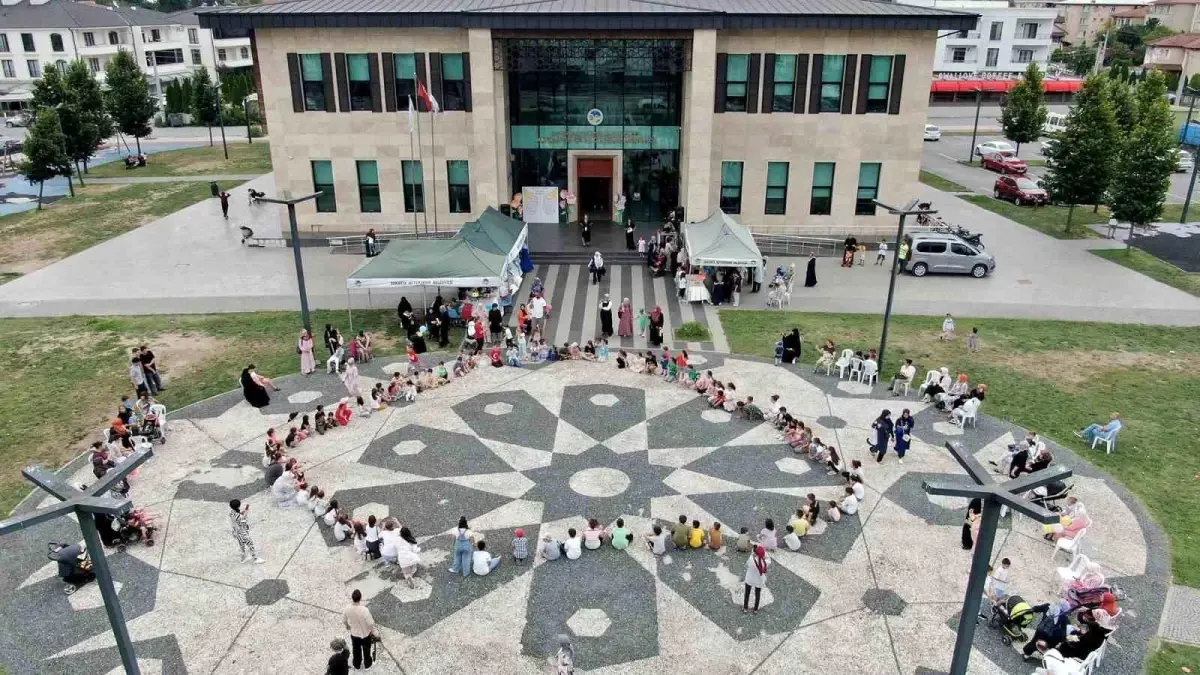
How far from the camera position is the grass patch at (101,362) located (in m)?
21.7

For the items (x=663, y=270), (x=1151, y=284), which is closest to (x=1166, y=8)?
(x=1151, y=284)

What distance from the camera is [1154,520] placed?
1825cm

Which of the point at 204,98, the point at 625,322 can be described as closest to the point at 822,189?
the point at 625,322

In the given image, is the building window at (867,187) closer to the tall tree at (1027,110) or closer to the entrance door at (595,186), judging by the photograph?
the entrance door at (595,186)

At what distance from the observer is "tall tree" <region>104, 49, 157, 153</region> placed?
63.5 metres

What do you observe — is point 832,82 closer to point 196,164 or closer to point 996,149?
point 996,149

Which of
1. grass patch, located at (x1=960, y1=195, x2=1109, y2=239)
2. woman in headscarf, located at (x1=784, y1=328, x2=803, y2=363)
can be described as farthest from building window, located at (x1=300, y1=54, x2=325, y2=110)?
grass patch, located at (x1=960, y1=195, x2=1109, y2=239)

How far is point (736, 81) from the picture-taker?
39188 mm

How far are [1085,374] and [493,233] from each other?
2084 cm

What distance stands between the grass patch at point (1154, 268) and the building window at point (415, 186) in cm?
3248

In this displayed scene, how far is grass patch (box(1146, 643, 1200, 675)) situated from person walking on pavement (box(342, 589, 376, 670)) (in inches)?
512

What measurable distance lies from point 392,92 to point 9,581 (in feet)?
93.0

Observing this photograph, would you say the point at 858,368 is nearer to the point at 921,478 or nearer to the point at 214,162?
the point at 921,478

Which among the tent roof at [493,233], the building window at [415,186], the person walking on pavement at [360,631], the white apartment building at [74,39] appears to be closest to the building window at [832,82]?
the tent roof at [493,233]
